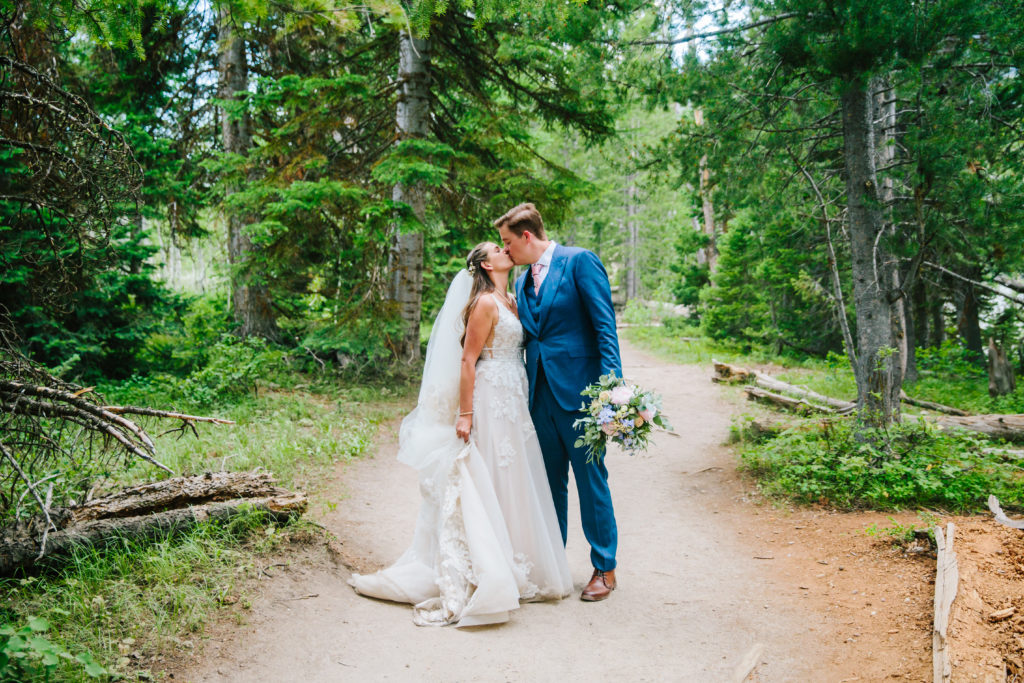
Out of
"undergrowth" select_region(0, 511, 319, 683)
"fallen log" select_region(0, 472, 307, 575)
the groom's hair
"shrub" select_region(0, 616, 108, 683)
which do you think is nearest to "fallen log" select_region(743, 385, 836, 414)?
the groom's hair

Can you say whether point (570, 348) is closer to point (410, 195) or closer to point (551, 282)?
point (551, 282)

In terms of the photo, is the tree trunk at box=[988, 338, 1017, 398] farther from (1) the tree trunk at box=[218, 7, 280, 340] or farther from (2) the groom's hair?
(1) the tree trunk at box=[218, 7, 280, 340]

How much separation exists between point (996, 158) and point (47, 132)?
7.83 meters

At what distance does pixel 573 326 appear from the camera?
4055mm

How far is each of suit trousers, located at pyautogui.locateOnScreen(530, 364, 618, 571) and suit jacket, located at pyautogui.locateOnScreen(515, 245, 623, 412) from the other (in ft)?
0.41

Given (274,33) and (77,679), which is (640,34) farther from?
(77,679)

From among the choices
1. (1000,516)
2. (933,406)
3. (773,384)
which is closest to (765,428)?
(1000,516)

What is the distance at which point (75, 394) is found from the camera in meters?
3.30

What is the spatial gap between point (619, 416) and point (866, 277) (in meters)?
3.82

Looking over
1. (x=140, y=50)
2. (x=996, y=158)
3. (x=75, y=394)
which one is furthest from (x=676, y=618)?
(x=996, y=158)

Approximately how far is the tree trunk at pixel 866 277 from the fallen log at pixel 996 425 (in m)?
1.53

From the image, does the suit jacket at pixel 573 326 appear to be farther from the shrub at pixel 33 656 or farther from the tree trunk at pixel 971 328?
the tree trunk at pixel 971 328

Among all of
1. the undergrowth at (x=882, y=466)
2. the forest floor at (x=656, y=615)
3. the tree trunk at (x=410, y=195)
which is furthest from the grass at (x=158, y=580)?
the undergrowth at (x=882, y=466)

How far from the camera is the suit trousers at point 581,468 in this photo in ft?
13.1
